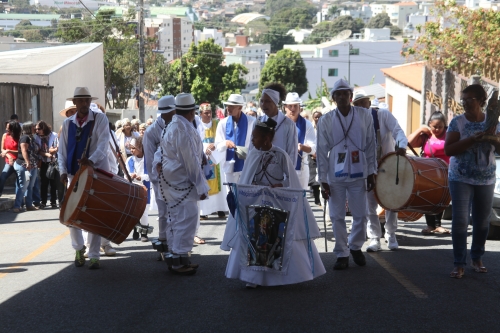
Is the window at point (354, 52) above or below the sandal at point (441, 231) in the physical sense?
above

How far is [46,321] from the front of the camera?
657cm

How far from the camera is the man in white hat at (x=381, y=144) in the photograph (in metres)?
9.81

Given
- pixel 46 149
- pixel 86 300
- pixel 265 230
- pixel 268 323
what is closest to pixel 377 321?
pixel 268 323

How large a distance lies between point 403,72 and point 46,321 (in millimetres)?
37661

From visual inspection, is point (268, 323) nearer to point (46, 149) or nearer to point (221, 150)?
point (221, 150)

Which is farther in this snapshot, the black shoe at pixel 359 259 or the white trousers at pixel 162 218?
the white trousers at pixel 162 218

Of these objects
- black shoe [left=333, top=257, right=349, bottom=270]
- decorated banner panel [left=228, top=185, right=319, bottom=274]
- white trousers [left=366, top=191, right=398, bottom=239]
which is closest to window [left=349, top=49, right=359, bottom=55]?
white trousers [left=366, top=191, right=398, bottom=239]

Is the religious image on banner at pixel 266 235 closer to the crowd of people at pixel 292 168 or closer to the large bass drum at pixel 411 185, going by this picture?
the crowd of people at pixel 292 168

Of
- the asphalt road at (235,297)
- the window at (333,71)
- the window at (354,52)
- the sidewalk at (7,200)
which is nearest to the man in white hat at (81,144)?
the asphalt road at (235,297)

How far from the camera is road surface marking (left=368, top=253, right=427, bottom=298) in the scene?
7383 millimetres

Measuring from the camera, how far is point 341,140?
28.7ft

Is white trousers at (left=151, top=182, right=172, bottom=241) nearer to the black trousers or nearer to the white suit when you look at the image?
the white suit

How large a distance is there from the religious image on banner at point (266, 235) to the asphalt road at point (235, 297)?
311 millimetres

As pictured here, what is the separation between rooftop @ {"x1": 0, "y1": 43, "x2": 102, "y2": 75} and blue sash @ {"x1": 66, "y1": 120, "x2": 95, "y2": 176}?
17.5 metres
